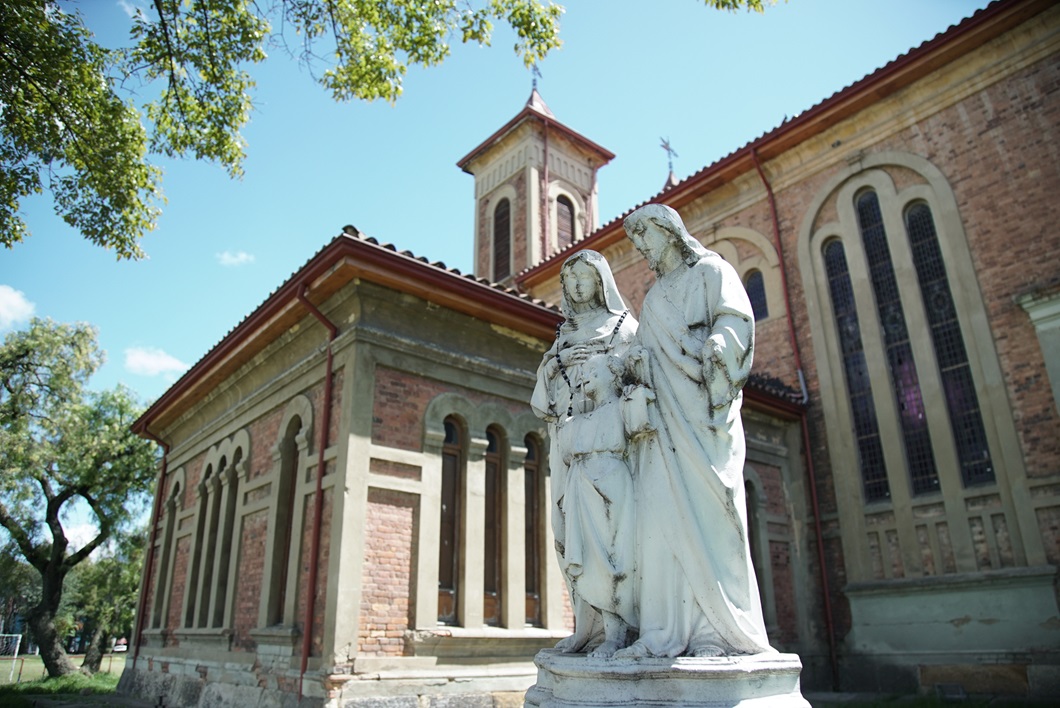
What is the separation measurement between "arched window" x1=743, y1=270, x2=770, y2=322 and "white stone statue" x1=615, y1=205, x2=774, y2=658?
1270 cm

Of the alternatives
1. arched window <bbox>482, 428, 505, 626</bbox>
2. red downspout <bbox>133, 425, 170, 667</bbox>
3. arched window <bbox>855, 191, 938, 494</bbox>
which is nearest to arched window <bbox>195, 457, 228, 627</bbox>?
red downspout <bbox>133, 425, 170, 667</bbox>

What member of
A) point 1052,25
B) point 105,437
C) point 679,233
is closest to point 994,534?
point 1052,25

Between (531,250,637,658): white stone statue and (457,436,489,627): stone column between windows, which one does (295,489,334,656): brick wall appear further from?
(531,250,637,658): white stone statue

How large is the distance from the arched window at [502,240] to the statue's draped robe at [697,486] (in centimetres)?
2219

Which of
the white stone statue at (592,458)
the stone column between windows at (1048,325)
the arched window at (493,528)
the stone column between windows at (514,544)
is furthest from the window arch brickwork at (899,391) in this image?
the white stone statue at (592,458)

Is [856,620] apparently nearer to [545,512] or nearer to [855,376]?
[855,376]

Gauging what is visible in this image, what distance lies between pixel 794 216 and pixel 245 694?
13424 mm

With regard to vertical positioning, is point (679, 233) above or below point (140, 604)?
above

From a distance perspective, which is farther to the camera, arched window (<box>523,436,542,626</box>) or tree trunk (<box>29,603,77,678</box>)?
tree trunk (<box>29,603,77,678</box>)

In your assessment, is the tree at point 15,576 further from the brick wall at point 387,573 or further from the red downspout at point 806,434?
the red downspout at point 806,434

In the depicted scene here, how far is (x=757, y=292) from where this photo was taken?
1606cm

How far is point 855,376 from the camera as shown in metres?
14.0

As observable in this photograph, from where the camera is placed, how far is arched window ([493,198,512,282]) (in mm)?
25984

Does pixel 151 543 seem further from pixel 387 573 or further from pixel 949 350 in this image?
pixel 949 350
